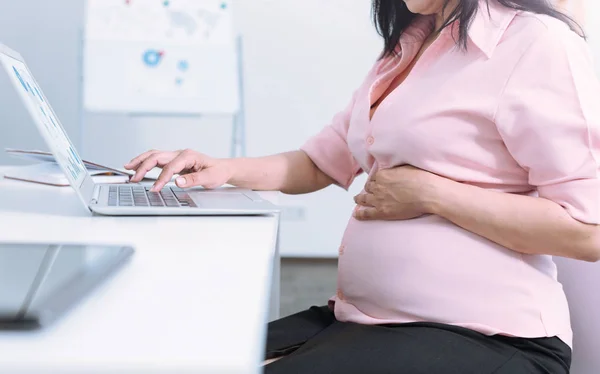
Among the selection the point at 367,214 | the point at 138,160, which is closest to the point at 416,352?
the point at 367,214

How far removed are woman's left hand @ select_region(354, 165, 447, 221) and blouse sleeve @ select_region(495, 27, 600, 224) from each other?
11 cm

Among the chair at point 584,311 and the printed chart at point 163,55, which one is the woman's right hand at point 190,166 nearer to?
the chair at point 584,311

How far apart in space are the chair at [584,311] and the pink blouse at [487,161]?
1.9 inches

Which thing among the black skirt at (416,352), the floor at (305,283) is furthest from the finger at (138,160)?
the floor at (305,283)

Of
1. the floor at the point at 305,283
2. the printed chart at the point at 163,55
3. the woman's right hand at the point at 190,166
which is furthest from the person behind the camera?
the printed chart at the point at 163,55

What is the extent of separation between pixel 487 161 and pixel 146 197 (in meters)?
0.42

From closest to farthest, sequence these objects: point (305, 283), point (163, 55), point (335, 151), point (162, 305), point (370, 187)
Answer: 1. point (162, 305)
2. point (370, 187)
3. point (335, 151)
4. point (163, 55)
5. point (305, 283)

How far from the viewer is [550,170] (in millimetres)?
806

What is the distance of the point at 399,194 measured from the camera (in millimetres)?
879

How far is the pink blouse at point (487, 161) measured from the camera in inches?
31.5

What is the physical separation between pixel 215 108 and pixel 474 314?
1978 millimetres

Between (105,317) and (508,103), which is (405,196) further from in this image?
(105,317)

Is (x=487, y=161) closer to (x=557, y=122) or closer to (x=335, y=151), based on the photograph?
(x=557, y=122)

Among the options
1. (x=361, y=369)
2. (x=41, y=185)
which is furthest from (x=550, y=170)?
(x=41, y=185)
